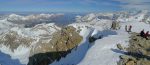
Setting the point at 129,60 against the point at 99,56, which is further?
the point at 99,56

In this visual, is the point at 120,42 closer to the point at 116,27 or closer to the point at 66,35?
the point at 116,27

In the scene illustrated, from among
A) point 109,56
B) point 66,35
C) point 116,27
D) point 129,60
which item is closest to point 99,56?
point 109,56

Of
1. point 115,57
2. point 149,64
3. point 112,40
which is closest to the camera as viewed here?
point 149,64

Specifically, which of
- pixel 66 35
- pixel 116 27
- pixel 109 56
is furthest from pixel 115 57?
pixel 66 35

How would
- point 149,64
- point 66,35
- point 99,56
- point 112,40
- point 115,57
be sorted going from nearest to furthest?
1. point 149,64
2. point 115,57
3. point 99,56
4. point 112,40
5. point 66,35

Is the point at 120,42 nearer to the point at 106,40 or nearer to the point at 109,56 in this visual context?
the point at 106,40

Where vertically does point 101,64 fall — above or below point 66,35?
above
